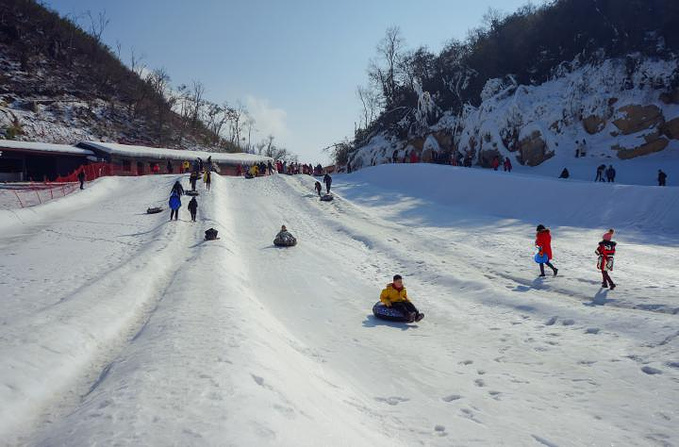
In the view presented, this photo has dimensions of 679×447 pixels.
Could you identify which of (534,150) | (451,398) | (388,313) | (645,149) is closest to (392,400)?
(451,398)

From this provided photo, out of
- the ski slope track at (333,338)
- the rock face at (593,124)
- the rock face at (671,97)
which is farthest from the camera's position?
the rock face at (593,124)

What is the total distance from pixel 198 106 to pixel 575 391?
82.6 metres

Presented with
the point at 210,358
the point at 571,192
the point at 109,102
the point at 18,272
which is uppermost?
the point at 109,102

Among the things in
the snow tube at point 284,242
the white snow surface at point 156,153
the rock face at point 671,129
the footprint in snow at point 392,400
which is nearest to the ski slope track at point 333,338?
the footprint in snow at point 392,400

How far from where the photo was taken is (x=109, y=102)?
62.0 meters

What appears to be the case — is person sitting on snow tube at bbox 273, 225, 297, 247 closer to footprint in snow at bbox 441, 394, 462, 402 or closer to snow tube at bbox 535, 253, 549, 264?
snow tube at bbox 535, 253, 549, 264

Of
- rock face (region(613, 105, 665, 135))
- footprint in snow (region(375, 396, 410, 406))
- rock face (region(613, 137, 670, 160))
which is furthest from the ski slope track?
rock face (region(613, 105, 665, 135))

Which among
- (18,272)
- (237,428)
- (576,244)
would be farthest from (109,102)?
(237,428)

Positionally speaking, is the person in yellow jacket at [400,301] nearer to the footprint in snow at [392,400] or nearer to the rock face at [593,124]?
the footprint in snow at [392,400]

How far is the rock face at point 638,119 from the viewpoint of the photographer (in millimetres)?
27938

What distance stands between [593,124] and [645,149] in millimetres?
3855

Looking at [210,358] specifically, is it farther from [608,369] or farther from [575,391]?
[608,369]

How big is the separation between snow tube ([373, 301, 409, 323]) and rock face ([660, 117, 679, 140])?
27048 mm

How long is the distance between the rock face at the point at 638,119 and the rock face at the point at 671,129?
37cm
